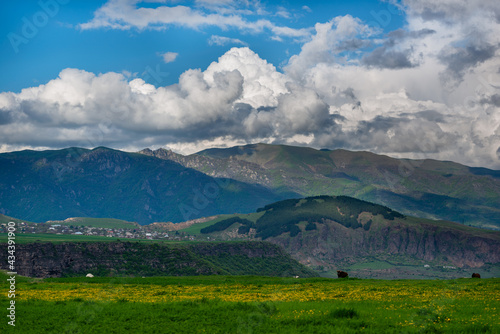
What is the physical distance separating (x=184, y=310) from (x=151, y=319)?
3.62 m

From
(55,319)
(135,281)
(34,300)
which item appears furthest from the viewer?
(135,281)

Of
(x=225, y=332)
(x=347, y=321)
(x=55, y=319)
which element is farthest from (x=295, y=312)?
(x=55, y=319)

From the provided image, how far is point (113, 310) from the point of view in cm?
4069

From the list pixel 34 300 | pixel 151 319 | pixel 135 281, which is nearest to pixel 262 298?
pixel 151 319

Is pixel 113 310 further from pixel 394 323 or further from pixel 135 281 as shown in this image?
pixel 135 281

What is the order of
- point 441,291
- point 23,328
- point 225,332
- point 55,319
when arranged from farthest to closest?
point 441,291 → point 55,319 → point 23,328 → point 225,332

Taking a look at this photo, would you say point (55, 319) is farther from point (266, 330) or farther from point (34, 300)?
point (266, 330)

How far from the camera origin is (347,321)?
115 feet

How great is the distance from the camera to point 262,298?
49.7 m

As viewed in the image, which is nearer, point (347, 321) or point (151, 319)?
point (347, 321)

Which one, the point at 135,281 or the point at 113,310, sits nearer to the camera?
the point at 113,310

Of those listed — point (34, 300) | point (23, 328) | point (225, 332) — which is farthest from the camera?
point (34, 300)

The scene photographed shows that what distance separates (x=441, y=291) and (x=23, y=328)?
46846 mm

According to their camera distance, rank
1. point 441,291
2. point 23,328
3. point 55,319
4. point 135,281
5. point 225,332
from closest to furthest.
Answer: point 225,332 < point 23,328 < point 55,319 < point 441,291 < point 135,281
